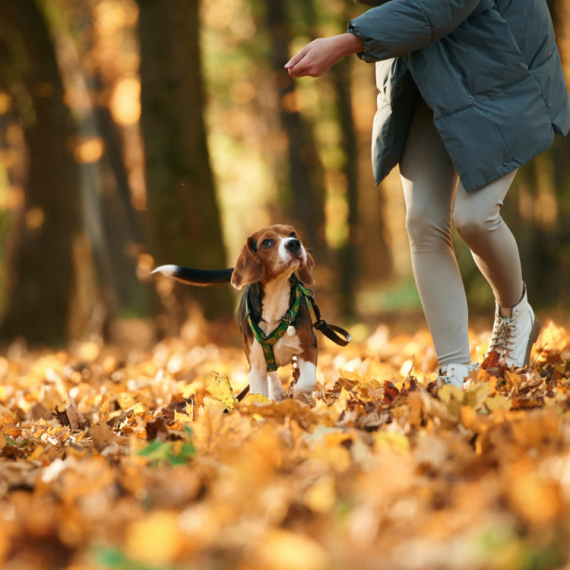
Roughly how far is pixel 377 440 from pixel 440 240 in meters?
1.62

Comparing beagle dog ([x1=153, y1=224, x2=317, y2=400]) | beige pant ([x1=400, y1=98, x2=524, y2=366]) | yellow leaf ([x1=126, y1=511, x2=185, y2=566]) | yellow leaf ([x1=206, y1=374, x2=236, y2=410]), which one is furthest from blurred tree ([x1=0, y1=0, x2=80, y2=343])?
yellow leaf ([x1=126, y1=511, x2=185, y2=566])

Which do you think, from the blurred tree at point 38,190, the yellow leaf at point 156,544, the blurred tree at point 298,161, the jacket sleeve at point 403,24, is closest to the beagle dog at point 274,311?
the jacket sleeve at point 403,24

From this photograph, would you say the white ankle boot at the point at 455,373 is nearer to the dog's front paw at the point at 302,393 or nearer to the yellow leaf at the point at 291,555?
the dog's front paw at the point at 302,393

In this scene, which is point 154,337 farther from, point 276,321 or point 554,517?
point 554,517

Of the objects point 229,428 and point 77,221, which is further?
point 77,221

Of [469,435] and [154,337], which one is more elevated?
[469,435]

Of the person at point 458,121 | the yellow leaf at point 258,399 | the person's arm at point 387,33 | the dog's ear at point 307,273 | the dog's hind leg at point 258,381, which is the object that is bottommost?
the dog's hind leg at point 258,381

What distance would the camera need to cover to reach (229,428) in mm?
2600

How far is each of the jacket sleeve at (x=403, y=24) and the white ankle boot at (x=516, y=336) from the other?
1.48 metres

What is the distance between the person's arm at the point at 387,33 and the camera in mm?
3156

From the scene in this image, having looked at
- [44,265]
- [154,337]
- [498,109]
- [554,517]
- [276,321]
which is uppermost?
[498,109]

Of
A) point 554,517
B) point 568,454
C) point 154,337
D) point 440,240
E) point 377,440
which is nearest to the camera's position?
point 554,517

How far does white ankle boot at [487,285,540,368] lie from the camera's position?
3.72 m

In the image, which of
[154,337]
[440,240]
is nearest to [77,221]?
[154,337]
